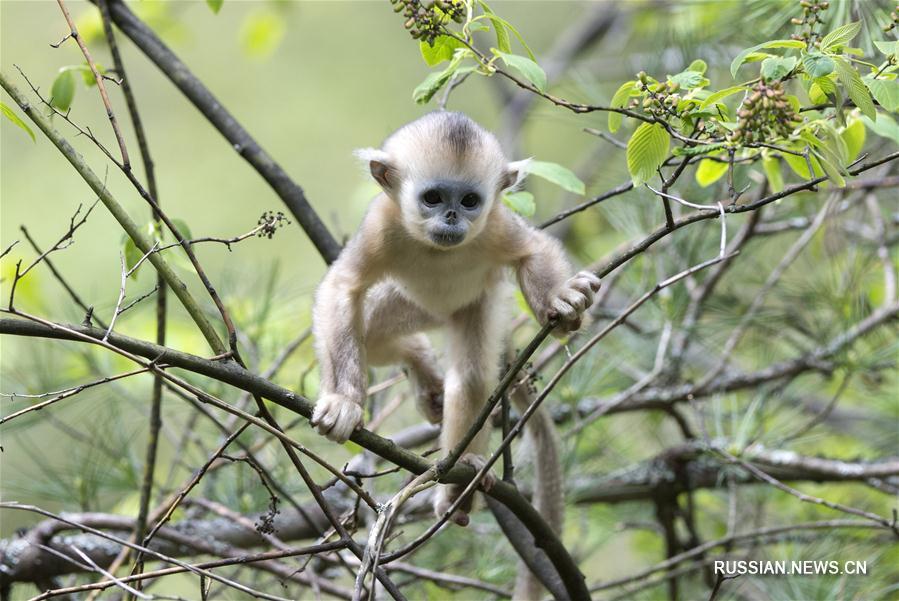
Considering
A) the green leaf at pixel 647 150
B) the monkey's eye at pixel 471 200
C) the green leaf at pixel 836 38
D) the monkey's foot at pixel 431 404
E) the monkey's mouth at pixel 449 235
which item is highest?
the monkey's eye at pixel 471 200

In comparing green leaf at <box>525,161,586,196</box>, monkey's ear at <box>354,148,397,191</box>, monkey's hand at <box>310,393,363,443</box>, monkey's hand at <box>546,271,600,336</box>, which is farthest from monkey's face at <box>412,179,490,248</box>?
monkey's hand at <box>310,393,363,443</box>

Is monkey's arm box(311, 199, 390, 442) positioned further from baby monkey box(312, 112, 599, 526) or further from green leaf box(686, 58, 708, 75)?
green leaf box(686, 58, 708, 75)

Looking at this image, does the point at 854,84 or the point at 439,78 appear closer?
the point at 854,84

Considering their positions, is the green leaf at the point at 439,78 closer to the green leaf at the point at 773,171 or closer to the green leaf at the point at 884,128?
the green leaf at the point at 773,171

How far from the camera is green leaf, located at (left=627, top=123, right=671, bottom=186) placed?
1893mm

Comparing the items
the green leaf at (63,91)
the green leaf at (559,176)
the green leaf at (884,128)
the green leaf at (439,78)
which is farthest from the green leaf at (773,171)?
the green leaf at (63,91)

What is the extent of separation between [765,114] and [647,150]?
0.98 feet

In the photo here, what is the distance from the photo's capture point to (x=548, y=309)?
8.05 feet

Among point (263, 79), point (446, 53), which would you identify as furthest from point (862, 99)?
point (263, 79)

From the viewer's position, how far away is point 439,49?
83.0 inches

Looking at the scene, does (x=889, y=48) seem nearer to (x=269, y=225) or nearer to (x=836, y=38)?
(x=836, y=38)

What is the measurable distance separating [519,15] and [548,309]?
6.56m

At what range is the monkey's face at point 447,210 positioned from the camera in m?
2.66

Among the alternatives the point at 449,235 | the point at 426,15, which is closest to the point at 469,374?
the point at 449,235
